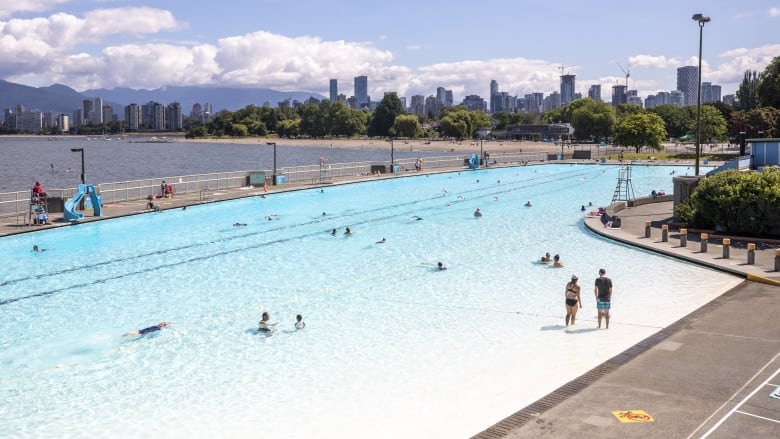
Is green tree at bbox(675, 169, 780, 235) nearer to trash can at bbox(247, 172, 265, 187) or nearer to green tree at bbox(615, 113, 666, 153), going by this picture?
trash can at bbox(247, 172, 265, 187)

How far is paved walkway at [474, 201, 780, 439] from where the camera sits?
11.3 m

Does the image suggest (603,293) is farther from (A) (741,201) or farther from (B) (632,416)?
(A) (741,201)

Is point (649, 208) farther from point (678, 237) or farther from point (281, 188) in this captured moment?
point (281, 188)

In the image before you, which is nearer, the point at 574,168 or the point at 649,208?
the point at 649,208

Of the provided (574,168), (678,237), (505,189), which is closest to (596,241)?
(678,237)

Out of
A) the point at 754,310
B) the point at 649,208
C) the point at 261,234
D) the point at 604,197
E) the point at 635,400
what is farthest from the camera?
the point at 604,197

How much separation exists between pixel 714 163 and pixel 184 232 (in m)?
70.4

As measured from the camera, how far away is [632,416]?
11.8m

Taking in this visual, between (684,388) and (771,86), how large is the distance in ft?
352

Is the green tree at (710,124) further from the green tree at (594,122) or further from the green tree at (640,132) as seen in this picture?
the green tree at (594,122)

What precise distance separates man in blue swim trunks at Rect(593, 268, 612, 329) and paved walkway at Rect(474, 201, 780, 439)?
1.38m

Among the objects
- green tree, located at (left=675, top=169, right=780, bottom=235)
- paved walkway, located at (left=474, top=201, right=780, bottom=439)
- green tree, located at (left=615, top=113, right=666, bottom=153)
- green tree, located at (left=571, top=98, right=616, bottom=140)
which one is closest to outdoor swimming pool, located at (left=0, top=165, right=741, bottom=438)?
paved walkway, located at (left=474, top=201, right=780, bottom=439)

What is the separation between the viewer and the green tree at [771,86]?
339 ft

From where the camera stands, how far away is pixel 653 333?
17.4 metres
